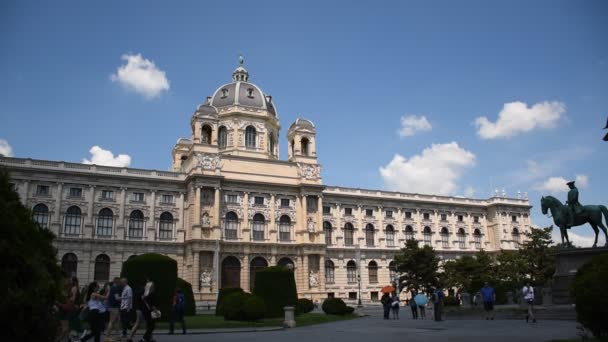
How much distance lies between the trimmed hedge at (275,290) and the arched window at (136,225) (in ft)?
87.4

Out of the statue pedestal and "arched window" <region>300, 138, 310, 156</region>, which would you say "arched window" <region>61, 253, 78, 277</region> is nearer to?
"arched window" <region>300, 138, 310, 156</region>

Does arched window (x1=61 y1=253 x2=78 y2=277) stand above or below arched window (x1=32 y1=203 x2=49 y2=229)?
below

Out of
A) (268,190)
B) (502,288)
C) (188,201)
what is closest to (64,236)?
(188,201)

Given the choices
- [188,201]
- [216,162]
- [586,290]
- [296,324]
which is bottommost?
[296,324]

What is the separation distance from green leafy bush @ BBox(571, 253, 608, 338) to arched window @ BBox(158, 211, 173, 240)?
4784cm

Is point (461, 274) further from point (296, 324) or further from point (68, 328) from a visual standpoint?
point (68, 328)

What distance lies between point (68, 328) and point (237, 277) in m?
40.5

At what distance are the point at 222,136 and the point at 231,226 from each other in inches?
547

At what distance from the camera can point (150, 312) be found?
51.5 ft

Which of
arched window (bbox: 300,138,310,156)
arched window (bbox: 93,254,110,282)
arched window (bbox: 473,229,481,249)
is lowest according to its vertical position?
arched window (bbox: 93,254,110,282)

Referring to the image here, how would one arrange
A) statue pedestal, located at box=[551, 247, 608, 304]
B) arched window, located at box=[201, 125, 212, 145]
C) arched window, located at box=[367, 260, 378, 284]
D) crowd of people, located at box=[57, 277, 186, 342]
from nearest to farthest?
crowd of people, located at box=[57, 277, 186, 342]
statue pedestal, located at box=[551, 247, 608, 304]
arched window, located at box=[201, 125, 212, 145]
arched window, located at box=[367, 260, 378, 284]

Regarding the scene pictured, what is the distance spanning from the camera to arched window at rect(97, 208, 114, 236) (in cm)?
5241

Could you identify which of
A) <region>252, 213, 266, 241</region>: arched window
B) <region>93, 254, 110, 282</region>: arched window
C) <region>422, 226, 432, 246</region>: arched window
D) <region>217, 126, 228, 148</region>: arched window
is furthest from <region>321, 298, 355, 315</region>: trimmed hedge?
<region>422, 226, 432, 246</region>: arched window

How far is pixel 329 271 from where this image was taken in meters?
61.8
